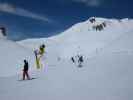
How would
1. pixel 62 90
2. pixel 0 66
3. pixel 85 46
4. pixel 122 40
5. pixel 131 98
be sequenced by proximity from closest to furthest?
pixel 131 98 < pixel 62 90 < pixel 0 66 < pixel 122 40 < pixel 85 46

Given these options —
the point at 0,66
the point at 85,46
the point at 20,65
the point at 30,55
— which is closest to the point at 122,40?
the point at 30,55

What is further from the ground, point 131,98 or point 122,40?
point 122,40

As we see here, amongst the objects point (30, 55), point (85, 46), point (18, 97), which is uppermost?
point (85, 46)

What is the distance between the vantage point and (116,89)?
42.1ft

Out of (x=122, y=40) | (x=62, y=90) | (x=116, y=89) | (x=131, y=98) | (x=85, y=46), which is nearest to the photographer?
(x=131, y=98)

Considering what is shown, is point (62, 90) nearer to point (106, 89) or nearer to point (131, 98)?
point (106, 89)

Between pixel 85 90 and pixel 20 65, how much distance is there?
24400 mm

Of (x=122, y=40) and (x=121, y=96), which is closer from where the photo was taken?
(x=121, y=96)

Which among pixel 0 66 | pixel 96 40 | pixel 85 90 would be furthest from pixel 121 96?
pixel 96 40

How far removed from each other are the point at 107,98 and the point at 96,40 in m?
90.0

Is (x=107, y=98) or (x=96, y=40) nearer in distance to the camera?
(x=107, y=98)

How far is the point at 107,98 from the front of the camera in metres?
11.2

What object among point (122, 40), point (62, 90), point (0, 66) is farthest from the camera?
point (122, 40)

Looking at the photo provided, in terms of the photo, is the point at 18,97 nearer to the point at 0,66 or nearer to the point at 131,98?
the point at 131,98
